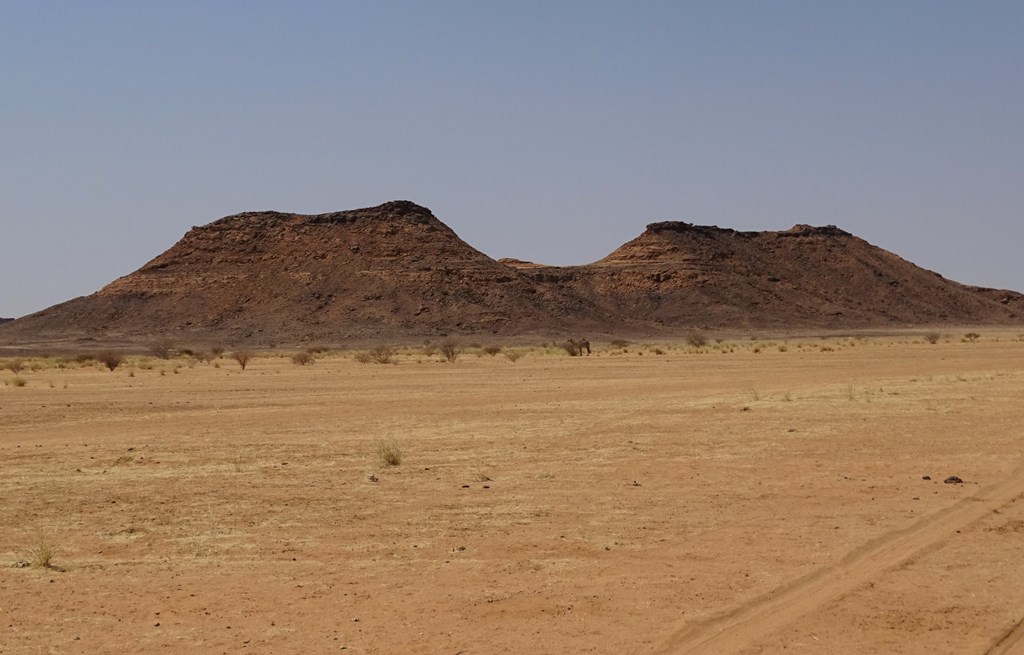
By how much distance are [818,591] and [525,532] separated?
3.47 metres

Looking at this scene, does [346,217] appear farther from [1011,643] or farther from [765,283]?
[1011,643]

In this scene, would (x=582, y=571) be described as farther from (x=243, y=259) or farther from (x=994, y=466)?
(x=243, y=259)

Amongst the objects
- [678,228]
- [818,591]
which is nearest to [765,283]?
[678,228]

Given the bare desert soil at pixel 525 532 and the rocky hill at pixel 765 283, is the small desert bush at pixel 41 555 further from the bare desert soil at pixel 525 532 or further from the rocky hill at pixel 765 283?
the rocky hill at pixel 765 283

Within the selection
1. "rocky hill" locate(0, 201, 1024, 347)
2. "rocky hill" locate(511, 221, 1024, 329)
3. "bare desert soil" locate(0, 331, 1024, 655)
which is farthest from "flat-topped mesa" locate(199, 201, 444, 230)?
"bare desert soil" locate(0, 331, 1024, 655)

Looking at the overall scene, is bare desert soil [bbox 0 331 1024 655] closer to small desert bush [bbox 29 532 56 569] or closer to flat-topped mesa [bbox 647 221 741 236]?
small desert bush [bbox 29 532 56 569]

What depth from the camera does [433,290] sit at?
367ft

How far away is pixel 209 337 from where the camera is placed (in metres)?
103

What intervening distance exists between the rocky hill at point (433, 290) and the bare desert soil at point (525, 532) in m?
79.0

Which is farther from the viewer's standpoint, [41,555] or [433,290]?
[433,290]

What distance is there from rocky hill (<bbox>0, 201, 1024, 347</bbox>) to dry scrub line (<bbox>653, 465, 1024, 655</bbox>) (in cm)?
8903

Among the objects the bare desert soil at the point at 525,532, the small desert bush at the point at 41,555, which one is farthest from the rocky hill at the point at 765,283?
the small desert bush at the point at 41,555

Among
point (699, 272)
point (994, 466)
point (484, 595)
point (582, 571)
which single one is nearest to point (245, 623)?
point (484, 595)

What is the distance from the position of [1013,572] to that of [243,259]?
11551 cm
